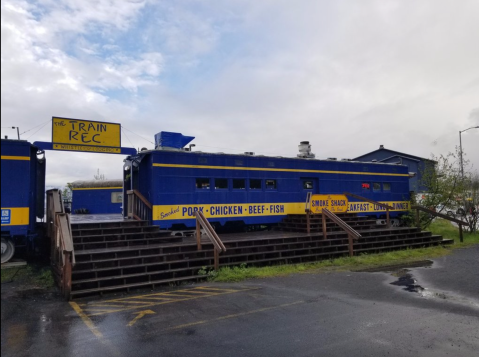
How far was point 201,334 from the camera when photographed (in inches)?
211

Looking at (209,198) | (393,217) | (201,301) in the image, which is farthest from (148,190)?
(393,217)

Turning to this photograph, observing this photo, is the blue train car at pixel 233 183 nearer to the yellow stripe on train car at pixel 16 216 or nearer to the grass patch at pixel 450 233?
the grass patch at pixel 450 233

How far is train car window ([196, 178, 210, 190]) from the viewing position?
44.0 feet

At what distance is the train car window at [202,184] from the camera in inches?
528

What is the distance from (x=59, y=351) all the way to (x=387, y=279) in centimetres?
712

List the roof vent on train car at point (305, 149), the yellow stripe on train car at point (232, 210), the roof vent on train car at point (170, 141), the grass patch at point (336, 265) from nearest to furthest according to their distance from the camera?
the grass patch at point (336, 265) < the yellow stripe on train car at point (232, 210) < the roof vent on train car at point (170, 141) < the roof vent on train car at point (305, 149)

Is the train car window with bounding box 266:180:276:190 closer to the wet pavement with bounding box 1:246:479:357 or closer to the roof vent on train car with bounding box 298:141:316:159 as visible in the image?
the roof vent on train car with bounding box 298:141:316:159

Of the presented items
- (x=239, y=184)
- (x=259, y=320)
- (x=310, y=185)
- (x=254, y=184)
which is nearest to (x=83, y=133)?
(x=239, y=184)

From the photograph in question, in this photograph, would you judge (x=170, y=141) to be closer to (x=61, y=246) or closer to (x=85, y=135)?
(x=85, y=135)

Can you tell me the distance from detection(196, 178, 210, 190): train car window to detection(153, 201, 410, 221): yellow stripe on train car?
61cm

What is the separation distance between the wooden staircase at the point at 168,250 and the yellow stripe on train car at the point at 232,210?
3.31 feet

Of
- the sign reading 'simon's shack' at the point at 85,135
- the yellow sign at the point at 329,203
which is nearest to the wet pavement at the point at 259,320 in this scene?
the yellow sign at the point at 329,203

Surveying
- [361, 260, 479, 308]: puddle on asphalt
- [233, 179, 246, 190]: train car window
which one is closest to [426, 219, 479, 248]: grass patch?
[361, 260, 479, 308]: puddle on asphalt

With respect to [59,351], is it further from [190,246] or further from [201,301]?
[190,246]
